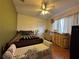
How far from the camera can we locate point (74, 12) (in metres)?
4.59

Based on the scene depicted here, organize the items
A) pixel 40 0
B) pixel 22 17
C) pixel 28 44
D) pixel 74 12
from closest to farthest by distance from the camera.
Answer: pixel 28 44 → pixel 40 0 → pixel 74 12 → pixel 22 17

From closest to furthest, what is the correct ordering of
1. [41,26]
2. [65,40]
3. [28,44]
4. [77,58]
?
[77,58], [28,44], [65,40], [41,26]

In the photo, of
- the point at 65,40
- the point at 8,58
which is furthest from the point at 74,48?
the point at 65,40

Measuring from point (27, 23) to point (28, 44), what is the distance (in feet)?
12.2

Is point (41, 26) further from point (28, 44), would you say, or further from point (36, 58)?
point (36, 58)

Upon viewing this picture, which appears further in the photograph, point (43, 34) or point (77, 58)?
point (43, 34)

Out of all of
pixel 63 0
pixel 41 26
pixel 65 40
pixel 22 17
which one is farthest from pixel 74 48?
pixel 41 26

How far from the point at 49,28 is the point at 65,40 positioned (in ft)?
11.2

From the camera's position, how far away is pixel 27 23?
711cm

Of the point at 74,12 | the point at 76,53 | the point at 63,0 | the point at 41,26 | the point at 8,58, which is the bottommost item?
the point at 8,58

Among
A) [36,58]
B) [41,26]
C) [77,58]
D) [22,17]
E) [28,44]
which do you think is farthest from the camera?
[41,26]

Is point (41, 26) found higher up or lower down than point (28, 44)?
higher up

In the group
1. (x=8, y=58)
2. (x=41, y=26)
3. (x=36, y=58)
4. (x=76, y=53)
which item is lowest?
(x=36, y=58)

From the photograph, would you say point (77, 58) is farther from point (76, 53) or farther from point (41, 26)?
point (41, 26)
